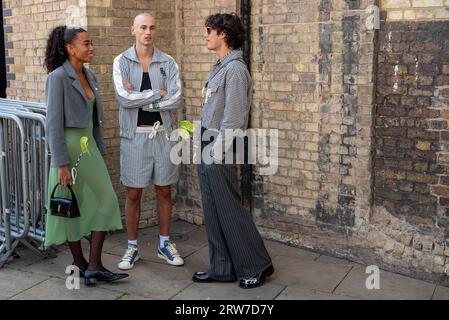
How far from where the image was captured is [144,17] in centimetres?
486

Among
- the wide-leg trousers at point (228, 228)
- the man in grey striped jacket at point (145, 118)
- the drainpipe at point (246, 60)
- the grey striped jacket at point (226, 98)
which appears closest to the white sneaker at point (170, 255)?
the man in grey striped jacket at point (145, 118)

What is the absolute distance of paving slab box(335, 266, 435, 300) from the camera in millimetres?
4495

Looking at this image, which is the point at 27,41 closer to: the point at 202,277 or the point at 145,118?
the point at 145,118

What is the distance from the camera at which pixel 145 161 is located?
16.4 feet

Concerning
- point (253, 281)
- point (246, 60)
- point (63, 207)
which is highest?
point (246, 60)

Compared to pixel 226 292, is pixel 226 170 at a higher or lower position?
higher

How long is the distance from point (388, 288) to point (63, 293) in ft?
8.44

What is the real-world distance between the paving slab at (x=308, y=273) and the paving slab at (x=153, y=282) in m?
0.79

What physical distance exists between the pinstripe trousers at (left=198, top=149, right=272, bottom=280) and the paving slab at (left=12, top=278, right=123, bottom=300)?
86 cm

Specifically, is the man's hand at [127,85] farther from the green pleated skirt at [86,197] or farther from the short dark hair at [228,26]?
the short dark hair at [228,26]

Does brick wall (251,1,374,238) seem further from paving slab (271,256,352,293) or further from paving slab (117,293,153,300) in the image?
paving slab (117,293,153,300)

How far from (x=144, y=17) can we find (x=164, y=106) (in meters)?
0.76
